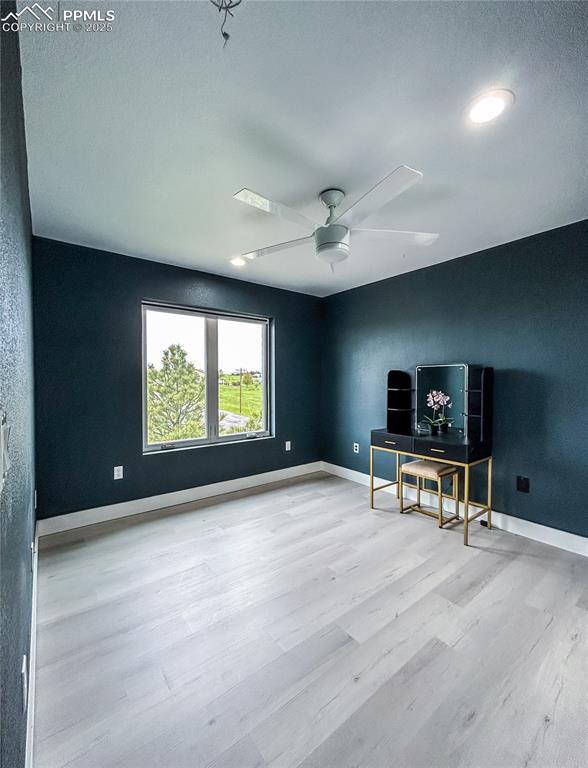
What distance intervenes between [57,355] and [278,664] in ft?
9.02

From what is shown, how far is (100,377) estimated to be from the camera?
300cm

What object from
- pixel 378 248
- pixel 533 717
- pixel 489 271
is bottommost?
pixel 533 717

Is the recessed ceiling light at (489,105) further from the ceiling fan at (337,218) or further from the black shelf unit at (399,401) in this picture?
the black shelf unit at (399,401)

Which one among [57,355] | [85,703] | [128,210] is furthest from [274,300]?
[85,703]

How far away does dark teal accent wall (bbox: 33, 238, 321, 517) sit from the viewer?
2750 mm

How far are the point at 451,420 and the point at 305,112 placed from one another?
110 inches

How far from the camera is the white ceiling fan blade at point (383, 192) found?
4.67 ft

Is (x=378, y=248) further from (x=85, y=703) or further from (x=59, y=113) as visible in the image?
(x=85, y=703)

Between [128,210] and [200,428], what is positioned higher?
[128,210]

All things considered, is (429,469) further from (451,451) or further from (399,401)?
(399,401)

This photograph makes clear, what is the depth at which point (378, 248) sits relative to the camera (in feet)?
9.52

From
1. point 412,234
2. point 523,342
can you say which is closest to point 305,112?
Answer: point 412,234

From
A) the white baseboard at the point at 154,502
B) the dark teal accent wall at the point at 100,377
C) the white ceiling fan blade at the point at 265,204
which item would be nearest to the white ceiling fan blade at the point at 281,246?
the white ceiling fan blade at the point at 265,204

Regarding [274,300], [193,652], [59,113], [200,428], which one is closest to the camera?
[59,113]
